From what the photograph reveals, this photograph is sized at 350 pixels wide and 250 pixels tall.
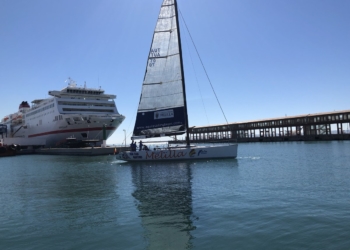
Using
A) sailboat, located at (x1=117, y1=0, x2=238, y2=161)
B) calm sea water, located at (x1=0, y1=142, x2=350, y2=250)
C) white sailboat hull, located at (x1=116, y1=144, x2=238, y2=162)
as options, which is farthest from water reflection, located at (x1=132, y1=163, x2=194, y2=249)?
sailboat, located at (x1=117, y1=0, x2=238, y2=161)

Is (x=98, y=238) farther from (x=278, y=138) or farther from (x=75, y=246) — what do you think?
(x=278, y=138)

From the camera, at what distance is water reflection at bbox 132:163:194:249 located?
734 centimetres

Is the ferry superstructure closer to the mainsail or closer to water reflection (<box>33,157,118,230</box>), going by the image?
the mainsail

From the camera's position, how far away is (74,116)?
164 feet

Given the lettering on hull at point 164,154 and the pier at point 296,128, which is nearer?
the lettering on hull at point 164,154

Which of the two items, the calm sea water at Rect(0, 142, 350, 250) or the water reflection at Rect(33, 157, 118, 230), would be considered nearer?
the calm sea water at Rect(0, 142, 350, 250)

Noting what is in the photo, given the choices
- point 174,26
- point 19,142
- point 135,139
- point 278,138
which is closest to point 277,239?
point 135,139

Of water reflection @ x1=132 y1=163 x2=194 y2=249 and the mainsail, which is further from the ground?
the mainsail

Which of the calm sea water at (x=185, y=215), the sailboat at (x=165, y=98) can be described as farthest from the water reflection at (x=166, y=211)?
the sailboat at (x=165, y=98)

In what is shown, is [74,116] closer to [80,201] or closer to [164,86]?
[164,86]

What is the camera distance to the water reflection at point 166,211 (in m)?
7.34

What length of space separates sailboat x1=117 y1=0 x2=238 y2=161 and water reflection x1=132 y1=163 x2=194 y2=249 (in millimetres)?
10600

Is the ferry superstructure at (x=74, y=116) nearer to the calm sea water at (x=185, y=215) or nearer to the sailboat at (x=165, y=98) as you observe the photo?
the sailboat at (x=165, y=98)

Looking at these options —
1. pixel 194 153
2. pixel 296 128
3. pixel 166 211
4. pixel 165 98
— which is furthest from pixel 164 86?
pixel 296 128
